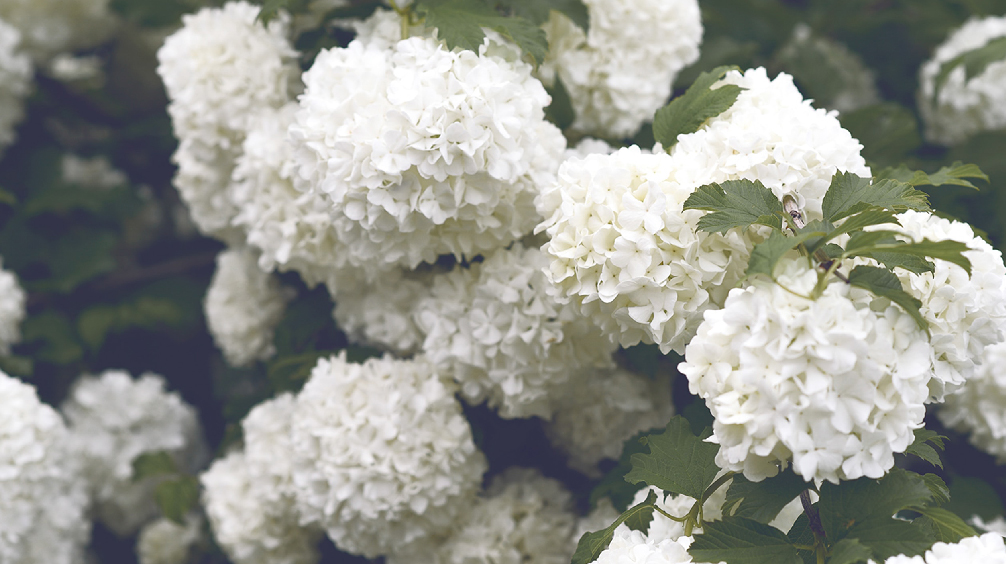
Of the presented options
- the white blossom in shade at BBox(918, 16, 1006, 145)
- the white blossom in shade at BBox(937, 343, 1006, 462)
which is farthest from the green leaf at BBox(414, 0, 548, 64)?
Result: the white blossom in shade at BBox(918, 16, 1006, 145)

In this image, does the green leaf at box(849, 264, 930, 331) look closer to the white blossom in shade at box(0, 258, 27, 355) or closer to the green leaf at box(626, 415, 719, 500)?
the green leaf at box(626, 415, 719, 500)

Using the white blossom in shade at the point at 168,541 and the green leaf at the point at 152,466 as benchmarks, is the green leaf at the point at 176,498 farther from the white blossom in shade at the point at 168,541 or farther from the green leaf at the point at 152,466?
the white blossom in shade at the point at 168,541

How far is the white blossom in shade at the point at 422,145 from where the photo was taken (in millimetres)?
1409

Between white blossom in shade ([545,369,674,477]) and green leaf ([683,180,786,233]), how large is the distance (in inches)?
27.5

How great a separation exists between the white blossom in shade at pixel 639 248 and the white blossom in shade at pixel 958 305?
11.0 inches

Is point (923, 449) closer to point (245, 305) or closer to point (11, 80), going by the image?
point (245, 305)

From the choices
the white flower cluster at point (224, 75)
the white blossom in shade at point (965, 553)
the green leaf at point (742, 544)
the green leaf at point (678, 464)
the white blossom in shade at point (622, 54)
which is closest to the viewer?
the white blossom in shade at point (965, 553)

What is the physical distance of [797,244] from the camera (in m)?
1.14

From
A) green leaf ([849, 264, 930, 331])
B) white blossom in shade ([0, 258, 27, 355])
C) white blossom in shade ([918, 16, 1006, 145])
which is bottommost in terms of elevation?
white blossom in shade ([0, 258, 27, 355])

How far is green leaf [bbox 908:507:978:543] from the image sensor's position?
3.67 feet

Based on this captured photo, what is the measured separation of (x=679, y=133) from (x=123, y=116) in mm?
2380

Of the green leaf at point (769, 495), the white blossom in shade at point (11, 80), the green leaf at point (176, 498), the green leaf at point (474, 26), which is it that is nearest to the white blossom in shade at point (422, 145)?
the green leaf at point (474, 26)

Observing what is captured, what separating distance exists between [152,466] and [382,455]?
110 cm

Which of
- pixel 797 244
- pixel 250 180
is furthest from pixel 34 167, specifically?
pixel 797 244
